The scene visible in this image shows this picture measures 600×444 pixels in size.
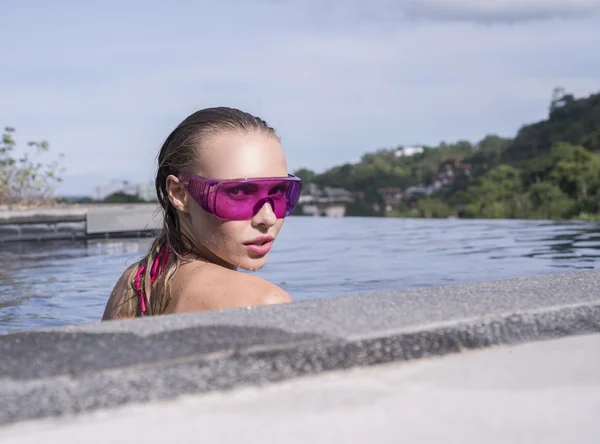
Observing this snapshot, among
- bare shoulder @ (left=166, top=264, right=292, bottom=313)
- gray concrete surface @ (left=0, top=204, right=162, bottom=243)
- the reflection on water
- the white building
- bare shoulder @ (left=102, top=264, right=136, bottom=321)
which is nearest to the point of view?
bare shoulder @ (left=166, top=264, right=292, bottom=313)

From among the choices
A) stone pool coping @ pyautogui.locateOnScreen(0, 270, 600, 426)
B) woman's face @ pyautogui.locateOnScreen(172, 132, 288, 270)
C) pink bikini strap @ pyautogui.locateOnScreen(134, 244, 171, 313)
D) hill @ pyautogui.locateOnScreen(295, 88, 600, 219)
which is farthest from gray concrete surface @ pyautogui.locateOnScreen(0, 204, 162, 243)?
hill @ pyautogui.locateOnScreen(295, 88, 600, 219)

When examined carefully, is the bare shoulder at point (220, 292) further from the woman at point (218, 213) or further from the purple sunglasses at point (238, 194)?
the purple sunglasses at point (238, 194)

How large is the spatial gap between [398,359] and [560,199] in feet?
87.0

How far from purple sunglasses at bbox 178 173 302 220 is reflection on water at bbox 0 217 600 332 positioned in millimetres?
2528

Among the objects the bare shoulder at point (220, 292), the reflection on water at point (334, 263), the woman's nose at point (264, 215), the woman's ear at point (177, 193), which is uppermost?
the woman's ear at point (177, 193)

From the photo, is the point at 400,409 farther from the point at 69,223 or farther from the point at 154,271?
the point at 69,223

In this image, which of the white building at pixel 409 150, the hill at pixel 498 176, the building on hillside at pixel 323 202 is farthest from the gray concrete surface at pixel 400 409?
the white building at pixel 409 150

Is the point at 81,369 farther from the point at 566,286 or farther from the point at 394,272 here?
the point at 394,272

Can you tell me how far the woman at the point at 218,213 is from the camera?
244cm

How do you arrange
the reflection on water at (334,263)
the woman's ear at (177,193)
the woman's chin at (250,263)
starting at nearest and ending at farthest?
the woman's chin at (250,263) → the woman's ear at (177,193) → the reflection on water at (334,263)

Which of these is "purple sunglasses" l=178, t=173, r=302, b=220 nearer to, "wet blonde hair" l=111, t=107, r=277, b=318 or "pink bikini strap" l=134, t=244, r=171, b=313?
"wet blonde hair" l=111, t=107, r=277, b=318

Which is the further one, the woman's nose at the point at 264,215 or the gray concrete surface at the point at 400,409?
the woman's nose at the point at 264,215

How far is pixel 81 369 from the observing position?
4.00 feet

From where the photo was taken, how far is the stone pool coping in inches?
47.2
